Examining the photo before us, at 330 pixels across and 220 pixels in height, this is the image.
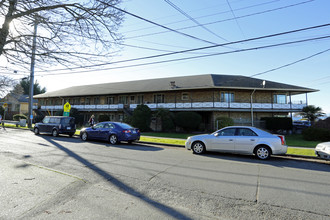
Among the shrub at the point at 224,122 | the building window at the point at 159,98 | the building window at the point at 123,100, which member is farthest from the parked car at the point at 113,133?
the building window at the point at 123,100

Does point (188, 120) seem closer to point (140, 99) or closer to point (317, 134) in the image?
point (140, 99)

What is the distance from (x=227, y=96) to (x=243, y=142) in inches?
646

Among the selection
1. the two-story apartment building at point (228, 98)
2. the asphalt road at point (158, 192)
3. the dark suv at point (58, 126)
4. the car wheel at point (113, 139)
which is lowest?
the asphalt road at point (158, 192)

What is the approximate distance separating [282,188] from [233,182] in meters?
1.11

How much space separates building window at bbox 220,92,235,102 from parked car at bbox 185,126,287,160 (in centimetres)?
1557

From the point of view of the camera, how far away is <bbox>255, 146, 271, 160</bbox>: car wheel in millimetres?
7918

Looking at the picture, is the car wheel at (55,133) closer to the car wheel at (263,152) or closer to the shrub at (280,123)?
the car wheel at (263,152)

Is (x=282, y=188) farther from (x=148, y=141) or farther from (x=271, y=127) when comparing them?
(x=271, y=127)

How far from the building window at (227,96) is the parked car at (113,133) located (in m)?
15.0

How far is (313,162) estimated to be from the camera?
7.75 metres

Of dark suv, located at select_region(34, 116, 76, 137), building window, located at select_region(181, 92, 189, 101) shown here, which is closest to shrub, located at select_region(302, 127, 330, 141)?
building window, located at select_region(181, 92, 189, 101)

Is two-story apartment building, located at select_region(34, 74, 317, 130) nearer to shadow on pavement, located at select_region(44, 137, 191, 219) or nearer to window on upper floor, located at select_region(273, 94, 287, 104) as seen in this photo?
window on upper floor, located at select_region(273, 94, 287, 104)

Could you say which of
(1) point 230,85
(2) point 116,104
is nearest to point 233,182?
(1) point 230,85

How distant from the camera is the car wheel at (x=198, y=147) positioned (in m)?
9.02
